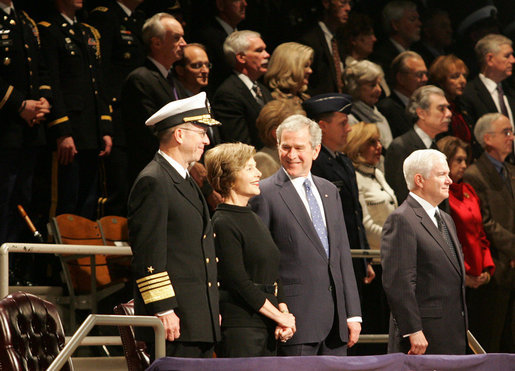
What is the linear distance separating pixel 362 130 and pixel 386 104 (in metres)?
1.18

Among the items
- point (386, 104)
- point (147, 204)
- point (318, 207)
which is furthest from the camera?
point (386, 104)

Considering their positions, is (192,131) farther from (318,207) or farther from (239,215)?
(318,207)

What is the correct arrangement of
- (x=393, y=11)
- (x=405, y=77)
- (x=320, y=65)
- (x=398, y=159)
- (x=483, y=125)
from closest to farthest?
(x=398, y=159), (x=483, y=125), (x=320, y=65), (x=405, y=77), (x=393, y=11)

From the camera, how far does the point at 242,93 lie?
641cm

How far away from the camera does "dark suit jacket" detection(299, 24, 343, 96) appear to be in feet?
25.2

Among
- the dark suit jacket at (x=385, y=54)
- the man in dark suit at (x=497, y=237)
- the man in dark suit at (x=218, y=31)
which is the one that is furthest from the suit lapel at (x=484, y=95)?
the man in dark suit at (x=218, y=31)

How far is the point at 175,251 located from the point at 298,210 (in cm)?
78

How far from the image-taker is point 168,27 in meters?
6.30

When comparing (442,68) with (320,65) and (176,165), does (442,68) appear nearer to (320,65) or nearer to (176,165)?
(320,65)

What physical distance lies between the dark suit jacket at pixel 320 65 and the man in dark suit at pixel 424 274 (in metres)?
2.88

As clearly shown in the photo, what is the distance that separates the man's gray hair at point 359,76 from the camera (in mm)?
7438

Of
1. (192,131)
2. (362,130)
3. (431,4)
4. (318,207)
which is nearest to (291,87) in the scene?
(362,130)

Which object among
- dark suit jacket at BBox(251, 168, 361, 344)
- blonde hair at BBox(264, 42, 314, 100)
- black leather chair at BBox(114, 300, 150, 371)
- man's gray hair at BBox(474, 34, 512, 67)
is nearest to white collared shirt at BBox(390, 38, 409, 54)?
man's gray hair at BBox(474, 34, 512, 67)

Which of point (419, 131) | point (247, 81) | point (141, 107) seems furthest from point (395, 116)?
point (141, 107)
